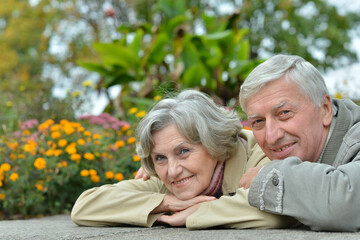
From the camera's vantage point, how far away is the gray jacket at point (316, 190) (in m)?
2.03

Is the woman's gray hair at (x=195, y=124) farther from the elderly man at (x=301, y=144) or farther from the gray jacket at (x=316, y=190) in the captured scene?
the gray jacket at (x=316, y=190)

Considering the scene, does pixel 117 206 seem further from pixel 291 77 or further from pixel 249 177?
pixel 291 77

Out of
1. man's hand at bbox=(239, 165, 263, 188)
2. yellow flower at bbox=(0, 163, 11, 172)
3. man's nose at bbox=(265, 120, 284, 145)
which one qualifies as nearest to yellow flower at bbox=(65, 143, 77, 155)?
yellow flower at bbox=(0, 163, 11, 172)

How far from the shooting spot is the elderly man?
2.06 meters

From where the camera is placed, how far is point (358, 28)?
18.4 meters

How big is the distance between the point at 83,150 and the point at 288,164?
270cm

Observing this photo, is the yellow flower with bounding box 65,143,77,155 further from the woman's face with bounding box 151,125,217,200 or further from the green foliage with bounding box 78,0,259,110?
the green foliage with bounding box 78,0,259,110

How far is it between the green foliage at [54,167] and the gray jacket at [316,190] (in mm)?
A: 2310

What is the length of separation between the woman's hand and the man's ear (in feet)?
2.39

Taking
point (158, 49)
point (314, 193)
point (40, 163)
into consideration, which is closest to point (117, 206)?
point (314, 193)

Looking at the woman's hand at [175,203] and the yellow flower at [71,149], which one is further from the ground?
the yellow flower at [71,149]

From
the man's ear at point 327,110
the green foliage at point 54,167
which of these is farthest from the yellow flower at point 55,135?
the man's ear at point 327,110

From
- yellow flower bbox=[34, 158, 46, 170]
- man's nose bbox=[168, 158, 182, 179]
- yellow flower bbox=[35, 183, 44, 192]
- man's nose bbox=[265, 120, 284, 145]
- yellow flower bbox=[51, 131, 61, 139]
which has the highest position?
yellow flower bbox=[51, 131, 61, 139]

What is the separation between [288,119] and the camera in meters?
2.38
